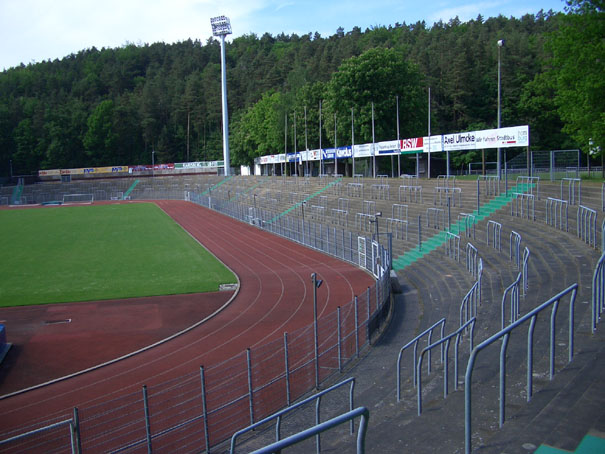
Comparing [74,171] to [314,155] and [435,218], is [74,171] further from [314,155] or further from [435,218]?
[435,218]

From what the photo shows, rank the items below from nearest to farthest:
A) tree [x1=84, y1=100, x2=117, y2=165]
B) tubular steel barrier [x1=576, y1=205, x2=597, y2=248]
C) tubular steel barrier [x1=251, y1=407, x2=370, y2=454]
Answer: tubular steel barrier [x1=251, y1=407, x2=370, y2=454] < tubular steel barrier [x1=576, y1=205, x2=597, y2=248] < tree [x1=84, y1=100, x2=117, y2=165]

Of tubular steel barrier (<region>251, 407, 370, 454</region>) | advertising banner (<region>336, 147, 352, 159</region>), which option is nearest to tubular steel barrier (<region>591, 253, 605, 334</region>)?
tubular steel barrier (<region>251, 407, 370, 454</region>)

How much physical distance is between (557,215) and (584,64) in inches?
302

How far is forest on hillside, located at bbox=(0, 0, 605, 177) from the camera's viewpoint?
28.6m

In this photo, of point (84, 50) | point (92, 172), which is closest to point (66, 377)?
point (92, 172)

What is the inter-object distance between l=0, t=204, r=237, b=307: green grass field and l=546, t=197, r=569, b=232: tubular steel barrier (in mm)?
13479

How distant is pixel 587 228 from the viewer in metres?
16.2

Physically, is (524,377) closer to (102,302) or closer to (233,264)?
(102,302)

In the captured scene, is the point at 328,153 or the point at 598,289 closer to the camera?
the point at 598,289

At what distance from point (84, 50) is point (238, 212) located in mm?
133455

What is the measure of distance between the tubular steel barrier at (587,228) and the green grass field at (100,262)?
1402 centimetres

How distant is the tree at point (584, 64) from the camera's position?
2147 cm

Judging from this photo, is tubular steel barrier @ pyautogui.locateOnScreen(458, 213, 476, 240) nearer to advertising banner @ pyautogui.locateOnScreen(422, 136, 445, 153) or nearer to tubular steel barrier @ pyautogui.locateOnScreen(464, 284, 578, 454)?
advertising banner @ pyautogui.locateOnScreen(422, 136, 445, 153)

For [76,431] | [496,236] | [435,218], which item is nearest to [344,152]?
[435,218]
